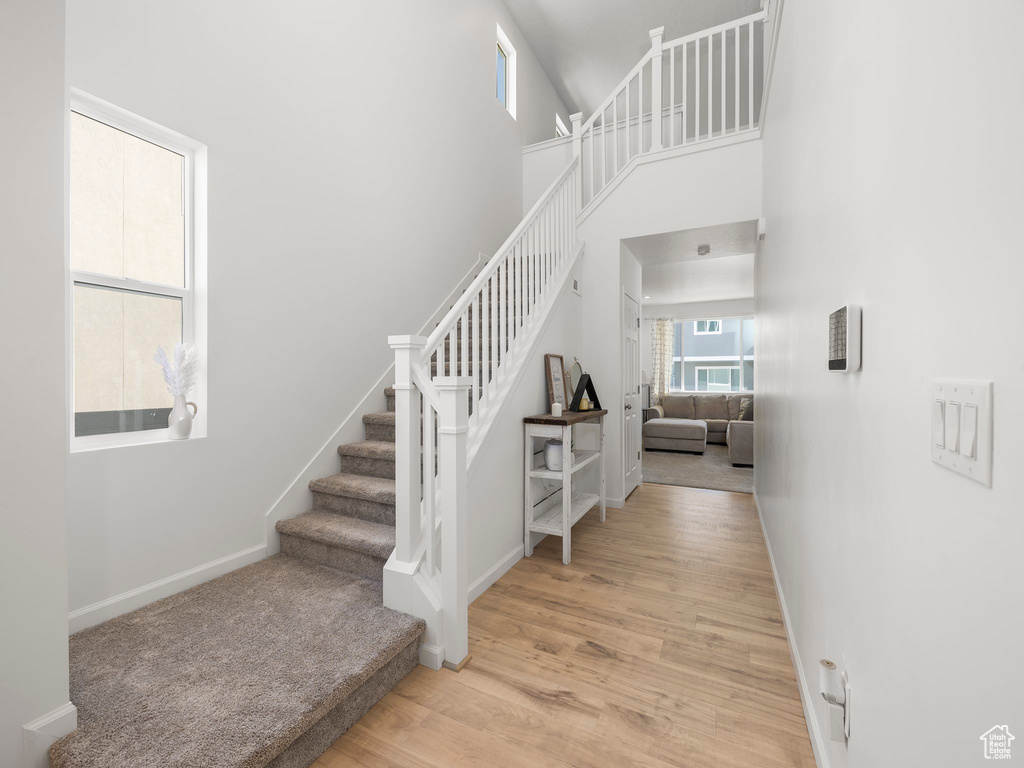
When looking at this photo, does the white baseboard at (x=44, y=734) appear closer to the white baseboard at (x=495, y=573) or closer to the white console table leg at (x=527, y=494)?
the white baseboard at (x=495, y=573)

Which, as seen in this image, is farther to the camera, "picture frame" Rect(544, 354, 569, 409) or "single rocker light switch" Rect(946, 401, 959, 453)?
"picture frame" Rect(544, 354, 569, 409)

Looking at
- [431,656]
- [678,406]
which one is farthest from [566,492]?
[678,406]

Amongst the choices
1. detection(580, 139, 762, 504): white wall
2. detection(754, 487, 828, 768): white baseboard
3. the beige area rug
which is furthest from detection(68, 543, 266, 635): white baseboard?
the beige area rug

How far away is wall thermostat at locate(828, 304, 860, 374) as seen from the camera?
110cm

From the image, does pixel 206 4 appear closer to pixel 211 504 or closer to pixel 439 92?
pixel 439 92

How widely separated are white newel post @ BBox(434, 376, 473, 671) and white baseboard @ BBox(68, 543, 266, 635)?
119cm

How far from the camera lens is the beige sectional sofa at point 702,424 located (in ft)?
20.3

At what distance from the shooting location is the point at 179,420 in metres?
2.10

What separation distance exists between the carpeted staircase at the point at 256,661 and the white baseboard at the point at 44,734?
3 centimetres

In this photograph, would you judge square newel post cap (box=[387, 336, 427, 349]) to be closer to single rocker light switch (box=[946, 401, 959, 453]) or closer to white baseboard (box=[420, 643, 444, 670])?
white baseboard (box=[420, 643, 444, 670])

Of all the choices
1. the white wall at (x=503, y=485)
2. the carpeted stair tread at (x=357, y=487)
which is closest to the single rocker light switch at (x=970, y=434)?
the white wall at (x=503, y=485)

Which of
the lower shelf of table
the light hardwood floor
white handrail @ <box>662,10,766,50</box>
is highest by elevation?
white handrail @ <box>662,10,766,50</box>

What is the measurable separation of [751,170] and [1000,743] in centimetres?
405

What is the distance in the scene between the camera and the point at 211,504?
2.26 metres
